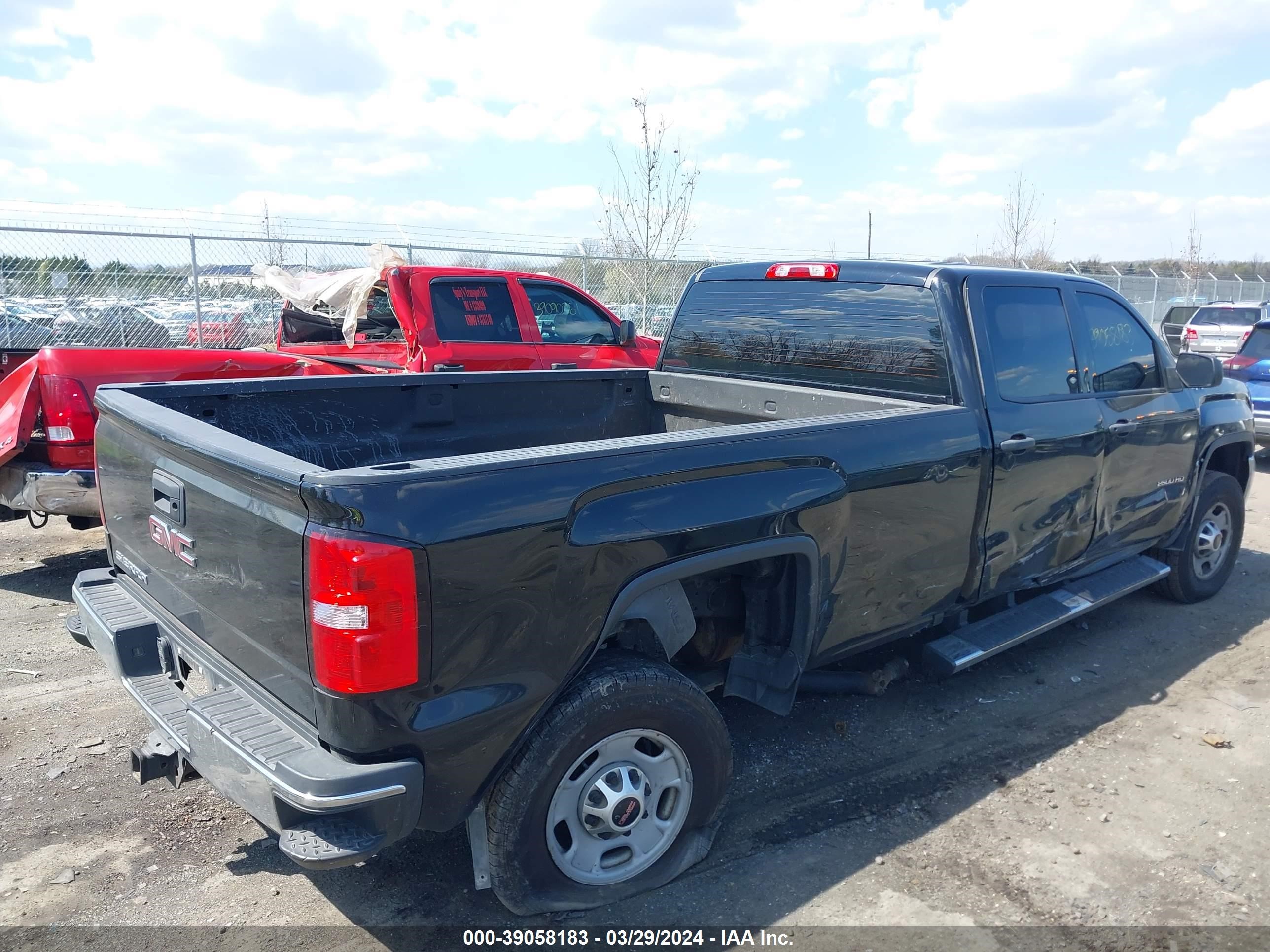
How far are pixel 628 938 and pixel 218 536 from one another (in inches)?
67.0

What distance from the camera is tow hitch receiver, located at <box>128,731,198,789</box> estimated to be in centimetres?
294

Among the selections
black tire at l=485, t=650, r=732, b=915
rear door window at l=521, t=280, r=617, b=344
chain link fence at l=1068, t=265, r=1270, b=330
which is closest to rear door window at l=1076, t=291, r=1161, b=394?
black tire at l=485, t=650, r=732, b=915

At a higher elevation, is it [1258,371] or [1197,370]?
[1197,370]

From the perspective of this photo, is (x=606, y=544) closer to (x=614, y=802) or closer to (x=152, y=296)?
(x=614, y=802)

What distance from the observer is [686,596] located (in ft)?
10.6

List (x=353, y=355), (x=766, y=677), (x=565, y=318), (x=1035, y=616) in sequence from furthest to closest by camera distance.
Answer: (x=565, y=318), (x=353, y=355), (x=1035, y=616), (x=766, y=677)

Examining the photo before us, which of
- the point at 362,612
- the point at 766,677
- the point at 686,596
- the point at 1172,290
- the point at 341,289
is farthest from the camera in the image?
the point at 1172,290

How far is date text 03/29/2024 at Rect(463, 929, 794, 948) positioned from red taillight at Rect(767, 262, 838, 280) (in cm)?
281

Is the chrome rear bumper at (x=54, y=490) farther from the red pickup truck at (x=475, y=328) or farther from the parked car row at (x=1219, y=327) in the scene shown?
the parked car row at (x=1219, y=327)

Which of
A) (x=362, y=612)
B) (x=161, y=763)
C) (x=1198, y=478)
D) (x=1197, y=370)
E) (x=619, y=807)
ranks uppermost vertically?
(x=1197, y=370)

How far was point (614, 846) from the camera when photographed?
2.98 meters

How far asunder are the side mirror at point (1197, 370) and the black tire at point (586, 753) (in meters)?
3.60

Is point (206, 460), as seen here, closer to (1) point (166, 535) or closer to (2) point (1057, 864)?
(1) point (166, 535)

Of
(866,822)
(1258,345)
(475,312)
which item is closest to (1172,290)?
(1258,345)
